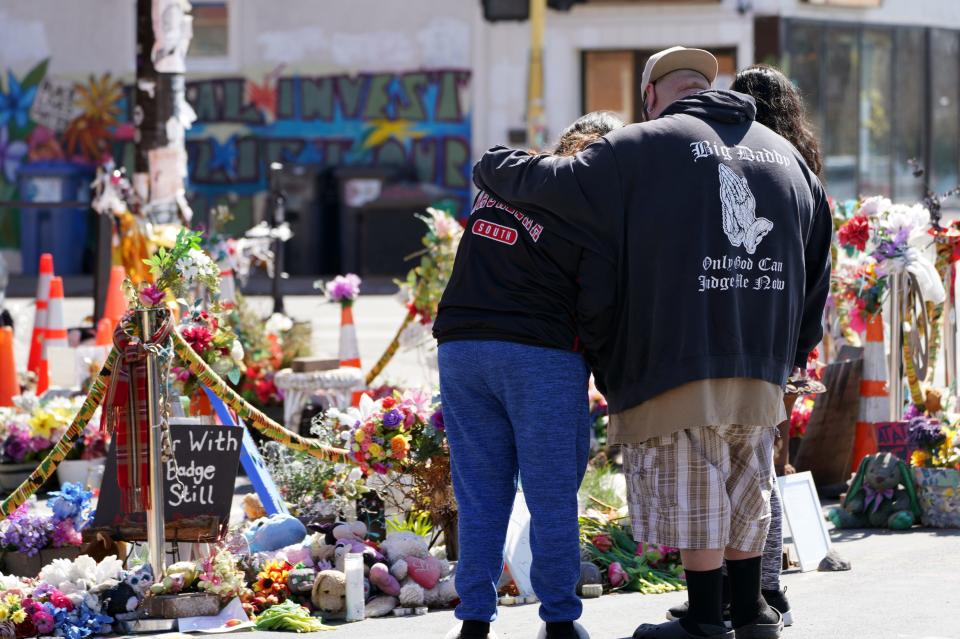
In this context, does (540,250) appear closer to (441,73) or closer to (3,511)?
(3,511)

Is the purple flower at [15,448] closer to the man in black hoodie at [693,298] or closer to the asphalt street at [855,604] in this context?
the asphalt street at [855,604]

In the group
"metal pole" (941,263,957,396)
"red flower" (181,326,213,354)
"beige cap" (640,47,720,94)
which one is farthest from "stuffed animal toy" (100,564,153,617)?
"metal pole" (941,263,957,396)

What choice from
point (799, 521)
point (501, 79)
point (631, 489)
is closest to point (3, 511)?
point (631, 489)

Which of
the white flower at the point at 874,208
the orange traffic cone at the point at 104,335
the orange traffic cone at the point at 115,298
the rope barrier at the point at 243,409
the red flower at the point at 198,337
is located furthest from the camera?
the orange traffic cone at the point at 115,298

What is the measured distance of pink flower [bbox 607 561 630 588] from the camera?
6.28 meters

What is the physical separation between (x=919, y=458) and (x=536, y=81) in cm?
1826

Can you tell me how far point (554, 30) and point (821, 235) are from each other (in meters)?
21.6

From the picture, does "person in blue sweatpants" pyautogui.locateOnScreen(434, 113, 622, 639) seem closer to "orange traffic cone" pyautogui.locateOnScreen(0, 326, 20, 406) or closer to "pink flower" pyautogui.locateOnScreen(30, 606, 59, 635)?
"pink flower" pyautogui.locateOnScreen(30, 606, 59, 635)

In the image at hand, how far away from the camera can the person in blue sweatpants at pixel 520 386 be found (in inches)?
190

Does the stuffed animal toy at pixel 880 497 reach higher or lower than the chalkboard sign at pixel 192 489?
lower

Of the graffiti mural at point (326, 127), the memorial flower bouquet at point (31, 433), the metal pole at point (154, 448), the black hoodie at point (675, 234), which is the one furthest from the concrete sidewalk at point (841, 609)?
the graffiti mural at point (326, 127)

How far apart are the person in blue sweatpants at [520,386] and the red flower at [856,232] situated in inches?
135

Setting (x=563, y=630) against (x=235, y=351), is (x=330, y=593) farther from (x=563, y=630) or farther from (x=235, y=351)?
(x=235, y=351)

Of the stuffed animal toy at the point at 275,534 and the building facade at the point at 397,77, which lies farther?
the building facade at the point at 397,77
